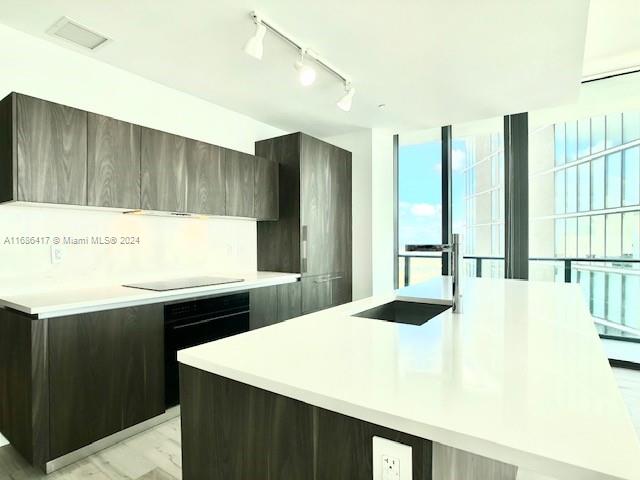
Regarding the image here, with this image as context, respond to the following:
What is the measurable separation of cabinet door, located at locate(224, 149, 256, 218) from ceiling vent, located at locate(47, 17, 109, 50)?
124cm

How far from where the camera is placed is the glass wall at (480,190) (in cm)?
433

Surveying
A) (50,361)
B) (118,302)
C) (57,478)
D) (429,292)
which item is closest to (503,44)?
(429,292)

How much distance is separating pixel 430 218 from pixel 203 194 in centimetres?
281

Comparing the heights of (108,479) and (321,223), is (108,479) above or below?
below

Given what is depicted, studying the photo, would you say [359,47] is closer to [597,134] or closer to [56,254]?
[56,254]

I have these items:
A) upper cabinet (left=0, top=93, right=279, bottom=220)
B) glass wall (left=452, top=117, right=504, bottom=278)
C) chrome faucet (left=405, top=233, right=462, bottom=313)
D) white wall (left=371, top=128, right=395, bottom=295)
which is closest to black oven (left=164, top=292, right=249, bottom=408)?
upper cabinet (left=0, top=93, right=279, bottom=220)

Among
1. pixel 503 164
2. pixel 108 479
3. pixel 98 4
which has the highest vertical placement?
pixel 98 4

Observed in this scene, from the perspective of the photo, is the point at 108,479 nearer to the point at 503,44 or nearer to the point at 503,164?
the point at 503,44

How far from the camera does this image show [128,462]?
6.90 feet

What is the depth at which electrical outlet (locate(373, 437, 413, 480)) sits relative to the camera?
0.76 meters

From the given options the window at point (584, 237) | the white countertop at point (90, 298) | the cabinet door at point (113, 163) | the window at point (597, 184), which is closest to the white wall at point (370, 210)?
the white countertop at point (90, 298)

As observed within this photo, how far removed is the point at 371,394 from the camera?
0.82 m

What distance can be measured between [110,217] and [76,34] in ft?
4.08

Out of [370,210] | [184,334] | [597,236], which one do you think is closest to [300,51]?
[184,334]
